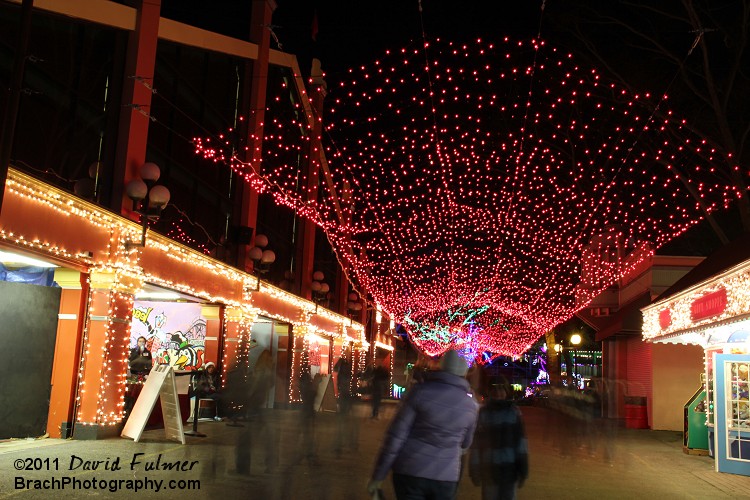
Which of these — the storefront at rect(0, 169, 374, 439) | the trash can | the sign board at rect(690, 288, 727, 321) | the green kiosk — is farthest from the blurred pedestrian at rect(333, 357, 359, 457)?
the trash can

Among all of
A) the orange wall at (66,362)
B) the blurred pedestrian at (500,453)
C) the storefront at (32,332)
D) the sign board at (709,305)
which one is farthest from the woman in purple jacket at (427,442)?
the orange wall at (66,362)

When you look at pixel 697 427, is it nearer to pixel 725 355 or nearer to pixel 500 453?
pixel 725 355

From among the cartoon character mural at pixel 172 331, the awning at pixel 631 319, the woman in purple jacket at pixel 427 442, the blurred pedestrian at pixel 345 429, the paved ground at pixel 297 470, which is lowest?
the paved ground at pixel 297 470

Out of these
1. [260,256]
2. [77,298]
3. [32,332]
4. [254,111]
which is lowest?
[32,332]

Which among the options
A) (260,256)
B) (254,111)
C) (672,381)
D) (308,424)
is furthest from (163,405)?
(672,381)

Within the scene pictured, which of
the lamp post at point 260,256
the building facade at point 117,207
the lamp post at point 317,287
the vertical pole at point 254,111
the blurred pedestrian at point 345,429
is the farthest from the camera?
the lamp post at point 317,287

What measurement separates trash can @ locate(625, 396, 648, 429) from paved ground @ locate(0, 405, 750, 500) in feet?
24.9

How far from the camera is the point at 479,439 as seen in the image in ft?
22.1

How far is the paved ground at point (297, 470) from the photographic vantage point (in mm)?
8359

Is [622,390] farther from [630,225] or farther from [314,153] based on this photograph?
[314,153]

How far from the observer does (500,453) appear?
6555mm

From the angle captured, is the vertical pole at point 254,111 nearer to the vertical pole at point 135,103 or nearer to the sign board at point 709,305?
the vertical pole at point 135,103

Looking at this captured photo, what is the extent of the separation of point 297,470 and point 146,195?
6269 millimetres

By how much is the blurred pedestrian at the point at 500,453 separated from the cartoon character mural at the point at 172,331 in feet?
39.6
